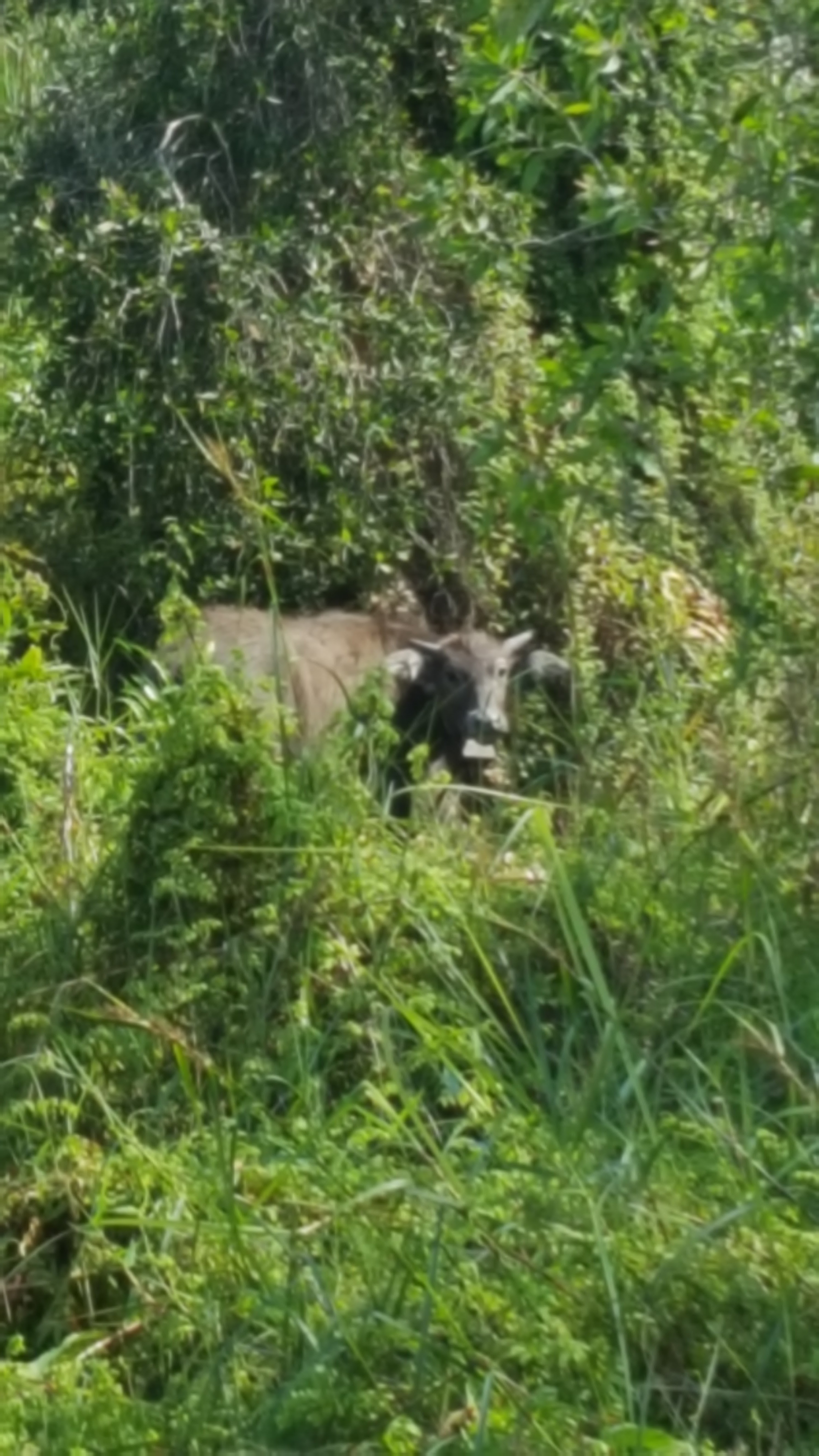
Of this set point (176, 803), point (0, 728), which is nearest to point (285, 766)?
point (176, 803)

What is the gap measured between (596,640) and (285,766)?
253 cm

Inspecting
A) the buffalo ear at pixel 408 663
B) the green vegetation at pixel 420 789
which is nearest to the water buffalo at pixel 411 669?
the buffalo ear at pixel 408 663

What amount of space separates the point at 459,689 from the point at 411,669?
0.27 metres

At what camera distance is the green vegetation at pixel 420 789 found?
4387mm

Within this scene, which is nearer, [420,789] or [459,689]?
[420,789]

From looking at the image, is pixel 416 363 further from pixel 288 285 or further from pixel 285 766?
pixel 285 766

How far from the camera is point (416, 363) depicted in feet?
27.8

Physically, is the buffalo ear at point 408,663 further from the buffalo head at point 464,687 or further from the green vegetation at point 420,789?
the green vegetation at point 420,789

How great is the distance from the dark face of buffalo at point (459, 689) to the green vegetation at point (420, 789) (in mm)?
283

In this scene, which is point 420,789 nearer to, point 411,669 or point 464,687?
point 464,687

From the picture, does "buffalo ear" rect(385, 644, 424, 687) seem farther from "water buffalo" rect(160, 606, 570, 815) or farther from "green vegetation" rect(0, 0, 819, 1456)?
"green vegetation" rect(0, 0, 819, 1456)

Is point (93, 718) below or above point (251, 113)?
below

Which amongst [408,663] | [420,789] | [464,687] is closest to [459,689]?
[464,687]

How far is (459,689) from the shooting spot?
8422 mm
